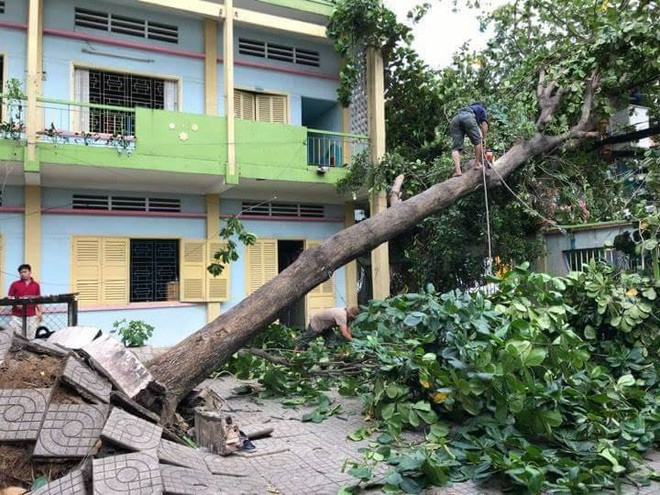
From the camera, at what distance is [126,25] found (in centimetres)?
1042

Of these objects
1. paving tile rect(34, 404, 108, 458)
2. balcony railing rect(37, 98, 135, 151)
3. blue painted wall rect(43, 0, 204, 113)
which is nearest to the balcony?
balcony railing rect(37, 98, 135, 151)

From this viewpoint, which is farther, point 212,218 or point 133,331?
point 212,218

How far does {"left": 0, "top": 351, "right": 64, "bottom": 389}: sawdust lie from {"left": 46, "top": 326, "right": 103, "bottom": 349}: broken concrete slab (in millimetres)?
282

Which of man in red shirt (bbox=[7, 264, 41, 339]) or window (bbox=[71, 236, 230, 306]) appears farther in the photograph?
window (bbox=[71, 236, 230, 306])

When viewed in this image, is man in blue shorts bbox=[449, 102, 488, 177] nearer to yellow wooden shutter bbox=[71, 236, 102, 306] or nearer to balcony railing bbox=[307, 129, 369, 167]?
balcony railing bbox=[307, 129, 369, 167]

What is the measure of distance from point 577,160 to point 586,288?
Result: 4.62m

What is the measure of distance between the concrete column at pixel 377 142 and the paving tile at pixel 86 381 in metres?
7.17

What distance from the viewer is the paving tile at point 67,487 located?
3.21 metres

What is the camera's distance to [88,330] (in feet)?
17.0

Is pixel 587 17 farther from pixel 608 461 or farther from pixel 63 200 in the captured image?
pixel 63 200

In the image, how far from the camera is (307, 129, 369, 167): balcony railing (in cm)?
1184

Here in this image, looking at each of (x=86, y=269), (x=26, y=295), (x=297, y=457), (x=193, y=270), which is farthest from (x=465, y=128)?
(x=86, y=269)

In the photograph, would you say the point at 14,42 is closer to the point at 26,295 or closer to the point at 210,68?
the point at 210,68

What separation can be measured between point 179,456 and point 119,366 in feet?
3.93
